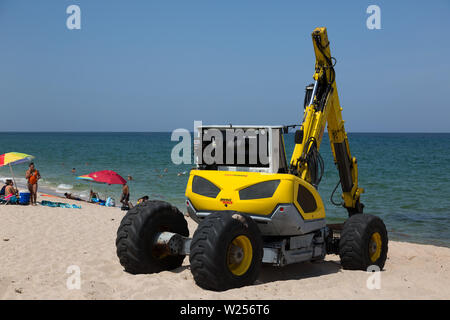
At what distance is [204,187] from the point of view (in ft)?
29.1

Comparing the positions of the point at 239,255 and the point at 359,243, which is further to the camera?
the point at 359,243

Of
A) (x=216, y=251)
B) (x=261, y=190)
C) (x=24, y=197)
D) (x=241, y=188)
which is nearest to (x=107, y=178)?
(x=24, y=197)

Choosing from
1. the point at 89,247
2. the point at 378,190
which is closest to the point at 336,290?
the point at 89,247

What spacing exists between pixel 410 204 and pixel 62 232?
19001 mm

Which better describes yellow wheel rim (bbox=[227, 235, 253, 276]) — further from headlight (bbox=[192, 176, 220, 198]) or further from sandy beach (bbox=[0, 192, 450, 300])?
headlight (bbox=[192, 176, 220, 198])

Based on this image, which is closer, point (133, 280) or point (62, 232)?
point (133, 280)

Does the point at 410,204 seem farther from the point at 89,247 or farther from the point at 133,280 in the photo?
the point at 133,280

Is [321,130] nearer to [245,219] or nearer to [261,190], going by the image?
[261,190]

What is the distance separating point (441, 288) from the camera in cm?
872

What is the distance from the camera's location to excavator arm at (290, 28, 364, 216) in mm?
9367

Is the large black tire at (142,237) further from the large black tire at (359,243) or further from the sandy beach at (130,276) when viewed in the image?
the large black tire at (359,243)

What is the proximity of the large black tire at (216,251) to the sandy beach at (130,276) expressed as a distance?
0.55 feet

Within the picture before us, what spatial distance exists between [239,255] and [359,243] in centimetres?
284

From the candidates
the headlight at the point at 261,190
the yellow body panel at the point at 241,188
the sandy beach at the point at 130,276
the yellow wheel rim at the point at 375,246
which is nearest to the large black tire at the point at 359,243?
the yellow wheel rim at the point at 375,246
